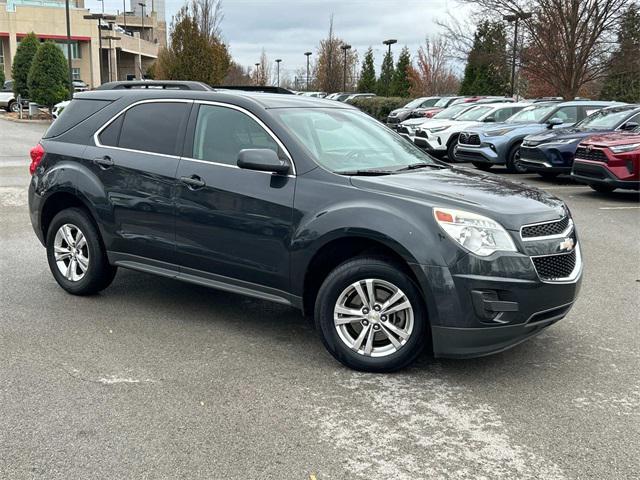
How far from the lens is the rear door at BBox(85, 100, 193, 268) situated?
527 centimetres

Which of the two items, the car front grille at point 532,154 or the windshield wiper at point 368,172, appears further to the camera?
the car front grille at point 532,154

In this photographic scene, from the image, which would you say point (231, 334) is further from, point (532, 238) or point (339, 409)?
point (532, 238)

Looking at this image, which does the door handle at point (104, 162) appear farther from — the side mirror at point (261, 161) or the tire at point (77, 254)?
the side mirror at point (261, 161)

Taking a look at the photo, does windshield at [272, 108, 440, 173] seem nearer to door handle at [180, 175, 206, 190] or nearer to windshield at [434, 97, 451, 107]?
door handle at [180, 175, 206, 190]

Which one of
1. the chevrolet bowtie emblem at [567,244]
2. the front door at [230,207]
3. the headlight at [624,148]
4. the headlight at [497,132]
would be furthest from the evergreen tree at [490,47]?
the chevrolet bowtie emblem at [567,244]

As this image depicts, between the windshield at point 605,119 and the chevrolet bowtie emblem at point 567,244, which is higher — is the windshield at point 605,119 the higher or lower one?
the higher one

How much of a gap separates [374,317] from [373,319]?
0.01 m

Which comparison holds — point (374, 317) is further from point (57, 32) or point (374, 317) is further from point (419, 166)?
point (57, 32)

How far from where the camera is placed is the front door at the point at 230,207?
4699mm

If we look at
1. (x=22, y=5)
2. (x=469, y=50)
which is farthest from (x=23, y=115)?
(x=22, y=5)

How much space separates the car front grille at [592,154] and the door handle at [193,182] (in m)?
8.73

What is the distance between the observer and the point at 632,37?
26.4 meters

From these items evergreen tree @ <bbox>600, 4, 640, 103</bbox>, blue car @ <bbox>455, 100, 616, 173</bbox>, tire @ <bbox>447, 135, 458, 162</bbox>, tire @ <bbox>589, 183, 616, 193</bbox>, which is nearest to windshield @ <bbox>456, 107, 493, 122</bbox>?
tire @ <bbox>447, 135, 458, 162</bbox>

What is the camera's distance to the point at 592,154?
11922 millimetres
